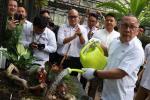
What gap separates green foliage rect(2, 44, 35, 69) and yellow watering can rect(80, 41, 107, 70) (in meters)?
1.29

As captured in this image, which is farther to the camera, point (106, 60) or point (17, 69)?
point (17, 69)

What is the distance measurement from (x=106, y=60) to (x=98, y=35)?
2912mm

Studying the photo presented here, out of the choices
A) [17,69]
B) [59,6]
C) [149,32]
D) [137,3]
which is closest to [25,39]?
[17,69]

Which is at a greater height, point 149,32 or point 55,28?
point 55,28

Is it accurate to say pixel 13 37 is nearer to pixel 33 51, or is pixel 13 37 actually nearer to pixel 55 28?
pixel 33 51

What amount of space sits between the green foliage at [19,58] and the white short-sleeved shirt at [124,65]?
4.67ft

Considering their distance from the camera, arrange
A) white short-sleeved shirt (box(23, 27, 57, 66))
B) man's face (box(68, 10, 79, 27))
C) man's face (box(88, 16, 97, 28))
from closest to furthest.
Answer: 1. white short-sleeved shirt (box(23, 27, 57, 66))
2. man's face (box(68, 10, 79, 27))
3. man's face (box(88, 16, 97, 28))

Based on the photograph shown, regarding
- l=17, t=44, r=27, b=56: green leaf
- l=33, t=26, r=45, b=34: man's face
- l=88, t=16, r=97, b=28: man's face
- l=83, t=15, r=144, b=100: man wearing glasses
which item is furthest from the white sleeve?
l=83, t=15, r=144, b=100: man wearing glasses

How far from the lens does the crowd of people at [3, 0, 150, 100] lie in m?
4.12

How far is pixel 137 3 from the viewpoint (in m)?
11.9

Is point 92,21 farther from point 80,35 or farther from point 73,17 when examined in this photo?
point 80,35

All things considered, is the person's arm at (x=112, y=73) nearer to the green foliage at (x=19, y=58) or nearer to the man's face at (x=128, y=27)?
the man's face at (x=128, y=27)

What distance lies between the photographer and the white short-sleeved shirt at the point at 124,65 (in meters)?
4.11

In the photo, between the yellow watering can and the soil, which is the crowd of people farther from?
the soil
